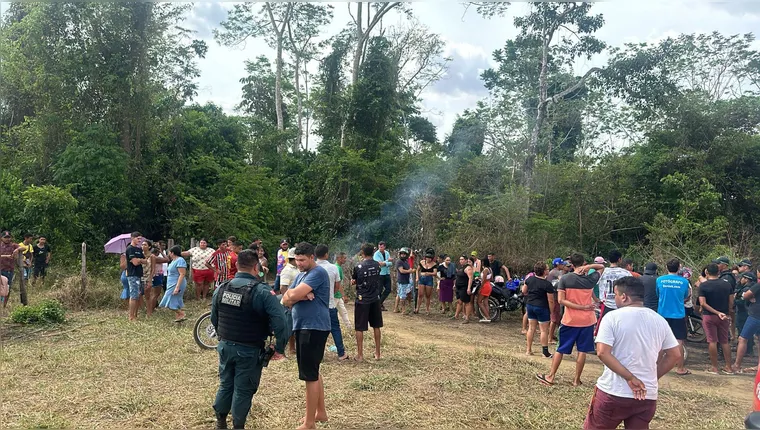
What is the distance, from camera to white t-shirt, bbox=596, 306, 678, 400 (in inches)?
135

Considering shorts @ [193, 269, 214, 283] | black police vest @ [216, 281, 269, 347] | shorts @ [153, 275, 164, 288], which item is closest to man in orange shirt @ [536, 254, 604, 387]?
black police vest @ [216, 281, 269, 347]

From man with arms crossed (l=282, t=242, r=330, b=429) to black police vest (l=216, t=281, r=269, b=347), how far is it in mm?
492

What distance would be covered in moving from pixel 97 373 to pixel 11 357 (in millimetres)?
1732

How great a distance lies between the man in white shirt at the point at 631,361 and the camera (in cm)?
341

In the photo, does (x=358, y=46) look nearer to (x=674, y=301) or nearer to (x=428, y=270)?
(x=428, y=270)

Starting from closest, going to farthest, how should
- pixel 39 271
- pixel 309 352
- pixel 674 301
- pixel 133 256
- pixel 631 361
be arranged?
1. pixel 631 361
2. pixel 309 352
3. pixel 674 301
4. pixel 133 256
5. pixel 39 271

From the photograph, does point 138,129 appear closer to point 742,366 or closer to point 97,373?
point 97,373

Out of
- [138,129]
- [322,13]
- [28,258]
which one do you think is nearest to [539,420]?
[28,258]

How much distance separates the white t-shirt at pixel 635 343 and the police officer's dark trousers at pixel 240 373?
2.68 metres

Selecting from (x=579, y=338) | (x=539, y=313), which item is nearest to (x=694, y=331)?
(x=539, y=313)

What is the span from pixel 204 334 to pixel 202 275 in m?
4.83

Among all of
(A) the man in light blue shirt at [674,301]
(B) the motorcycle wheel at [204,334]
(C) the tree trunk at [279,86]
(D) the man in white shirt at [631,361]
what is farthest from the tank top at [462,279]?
(C) the tree trunk at [279,86]

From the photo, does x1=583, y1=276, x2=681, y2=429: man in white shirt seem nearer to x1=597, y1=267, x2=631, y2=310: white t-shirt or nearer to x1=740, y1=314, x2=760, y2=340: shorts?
x1=597, y1=267, x2=631, y2=310: white t-shirt

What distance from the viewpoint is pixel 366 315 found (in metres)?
7.29
